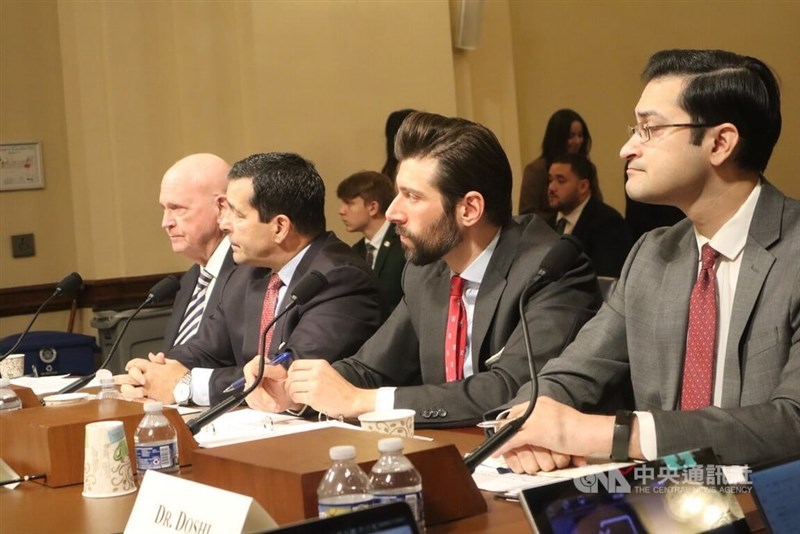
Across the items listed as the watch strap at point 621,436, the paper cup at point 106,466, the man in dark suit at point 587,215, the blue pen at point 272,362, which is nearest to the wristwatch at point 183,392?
the blue pen at point 272,362

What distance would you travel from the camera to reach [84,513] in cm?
196

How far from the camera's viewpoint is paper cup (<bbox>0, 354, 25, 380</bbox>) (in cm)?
378

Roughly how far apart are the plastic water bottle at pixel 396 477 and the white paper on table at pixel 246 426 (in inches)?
29.7

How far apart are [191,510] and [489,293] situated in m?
1.35

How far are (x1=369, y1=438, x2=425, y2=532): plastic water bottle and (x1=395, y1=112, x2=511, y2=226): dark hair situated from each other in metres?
1.37

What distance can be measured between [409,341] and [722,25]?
5.47 meters

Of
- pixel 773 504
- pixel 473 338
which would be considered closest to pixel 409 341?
pixel 473 338

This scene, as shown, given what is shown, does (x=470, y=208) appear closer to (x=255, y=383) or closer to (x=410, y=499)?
(x=255, y=383)

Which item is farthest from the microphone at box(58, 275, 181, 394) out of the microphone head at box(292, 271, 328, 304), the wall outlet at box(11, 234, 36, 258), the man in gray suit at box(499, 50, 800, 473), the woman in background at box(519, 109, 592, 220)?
the wall outlet at box(11, 234, 36, 258)

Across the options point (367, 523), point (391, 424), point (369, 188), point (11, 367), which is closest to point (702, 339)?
point (391, 424)

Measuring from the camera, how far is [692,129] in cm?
224

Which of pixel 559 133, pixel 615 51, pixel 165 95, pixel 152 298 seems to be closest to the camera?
pixel 152 298

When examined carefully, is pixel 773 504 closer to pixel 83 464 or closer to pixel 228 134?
pixel 83 464

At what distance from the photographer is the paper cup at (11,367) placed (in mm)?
3775
